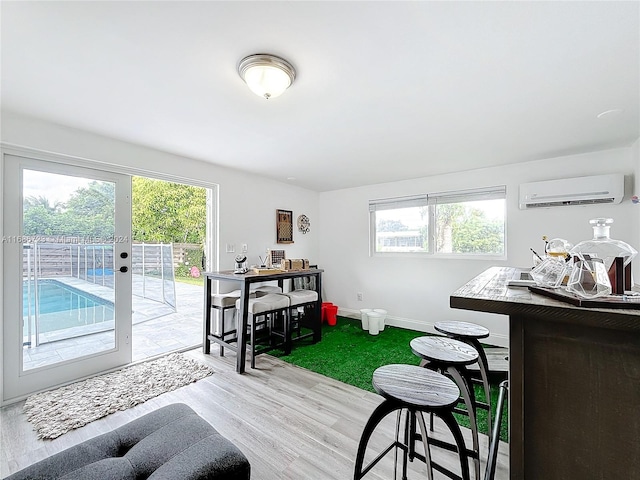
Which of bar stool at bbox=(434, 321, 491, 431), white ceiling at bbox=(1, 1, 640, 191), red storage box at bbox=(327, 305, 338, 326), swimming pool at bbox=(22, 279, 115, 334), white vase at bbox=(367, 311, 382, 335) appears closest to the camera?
white ceiling at bbox=(1, 1, 640, 191)

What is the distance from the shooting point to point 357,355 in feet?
10.5

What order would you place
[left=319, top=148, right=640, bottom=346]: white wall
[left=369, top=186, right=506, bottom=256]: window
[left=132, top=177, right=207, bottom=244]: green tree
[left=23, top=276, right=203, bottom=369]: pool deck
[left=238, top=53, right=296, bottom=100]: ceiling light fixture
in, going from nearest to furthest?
[left=238, top=53, right=296, bottom=100]: ceiling light fixture → [left=23, top=276, right=203, bottom=369]: pool deck → [left=319, top=148, right=640, bottom=346]: white wall → [left=369, top=186, right=506, bottom=256]: window → [left=132, top=177, right=207, bottom=244]: green tree

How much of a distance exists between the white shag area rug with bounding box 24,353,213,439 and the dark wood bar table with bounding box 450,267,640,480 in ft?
8.55

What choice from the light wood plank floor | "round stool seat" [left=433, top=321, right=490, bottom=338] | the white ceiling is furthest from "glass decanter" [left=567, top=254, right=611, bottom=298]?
the light wood plank floor

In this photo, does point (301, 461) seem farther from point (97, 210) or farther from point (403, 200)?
point (403, 200)

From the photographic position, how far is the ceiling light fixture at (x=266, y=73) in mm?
1517

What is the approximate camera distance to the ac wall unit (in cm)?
283

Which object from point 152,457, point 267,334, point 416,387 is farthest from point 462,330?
point 267,334

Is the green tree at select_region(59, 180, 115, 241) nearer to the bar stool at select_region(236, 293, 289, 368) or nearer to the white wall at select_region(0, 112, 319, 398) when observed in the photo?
the white wall at select_region(0, 112, 319, 398)

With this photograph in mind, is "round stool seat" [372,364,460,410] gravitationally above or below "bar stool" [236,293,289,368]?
above

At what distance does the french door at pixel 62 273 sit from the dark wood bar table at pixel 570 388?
322 centimetres

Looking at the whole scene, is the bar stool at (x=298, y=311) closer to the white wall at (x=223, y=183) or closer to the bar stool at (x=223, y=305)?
the bar stool at (x=223, y=305)

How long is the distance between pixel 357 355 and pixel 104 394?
2408 millimetres

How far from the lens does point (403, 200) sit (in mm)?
4367
